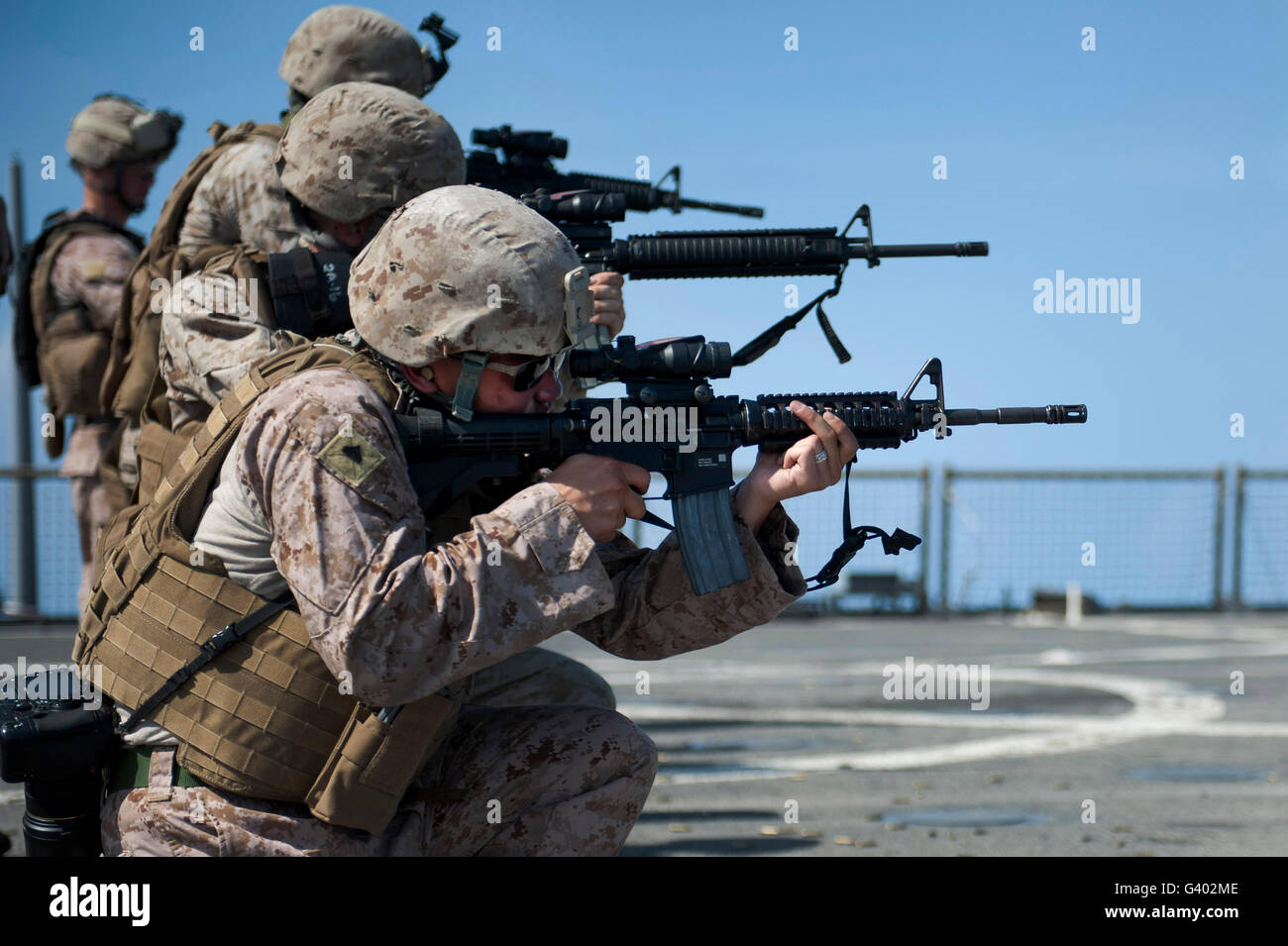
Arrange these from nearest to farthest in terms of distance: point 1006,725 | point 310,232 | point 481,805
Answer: point 481,805 → point 310,232 → point 1006,725

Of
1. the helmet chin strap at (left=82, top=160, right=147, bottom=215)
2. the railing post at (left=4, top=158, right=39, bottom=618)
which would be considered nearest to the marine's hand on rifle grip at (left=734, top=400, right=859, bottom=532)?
the helmet chin strap at (left=82, top=160, right=147, bottom=215)

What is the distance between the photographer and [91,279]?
5914 mm

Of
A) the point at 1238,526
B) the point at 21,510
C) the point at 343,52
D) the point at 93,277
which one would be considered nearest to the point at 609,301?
the point at 343,52

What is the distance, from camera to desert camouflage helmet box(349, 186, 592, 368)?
2.71 metres

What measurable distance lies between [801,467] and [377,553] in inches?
37.9

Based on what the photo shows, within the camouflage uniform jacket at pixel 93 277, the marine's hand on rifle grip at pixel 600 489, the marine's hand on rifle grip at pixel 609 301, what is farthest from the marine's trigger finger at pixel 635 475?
the camouflage uniform jacket at pixel 93 277

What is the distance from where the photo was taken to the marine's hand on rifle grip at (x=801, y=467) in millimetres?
3021

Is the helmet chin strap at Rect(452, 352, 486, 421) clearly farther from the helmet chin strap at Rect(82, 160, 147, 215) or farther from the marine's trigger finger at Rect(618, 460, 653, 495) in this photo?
the helmet chin strap at Rect(82, 160, 147, 215)

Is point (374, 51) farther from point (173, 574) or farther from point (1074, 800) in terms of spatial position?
point (1074, 800)

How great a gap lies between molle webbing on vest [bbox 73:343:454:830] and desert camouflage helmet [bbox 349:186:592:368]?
0.16 m

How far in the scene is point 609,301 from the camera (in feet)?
13.8

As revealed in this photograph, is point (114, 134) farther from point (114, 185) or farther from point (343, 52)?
point (343, 52)

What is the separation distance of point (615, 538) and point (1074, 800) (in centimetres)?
366
